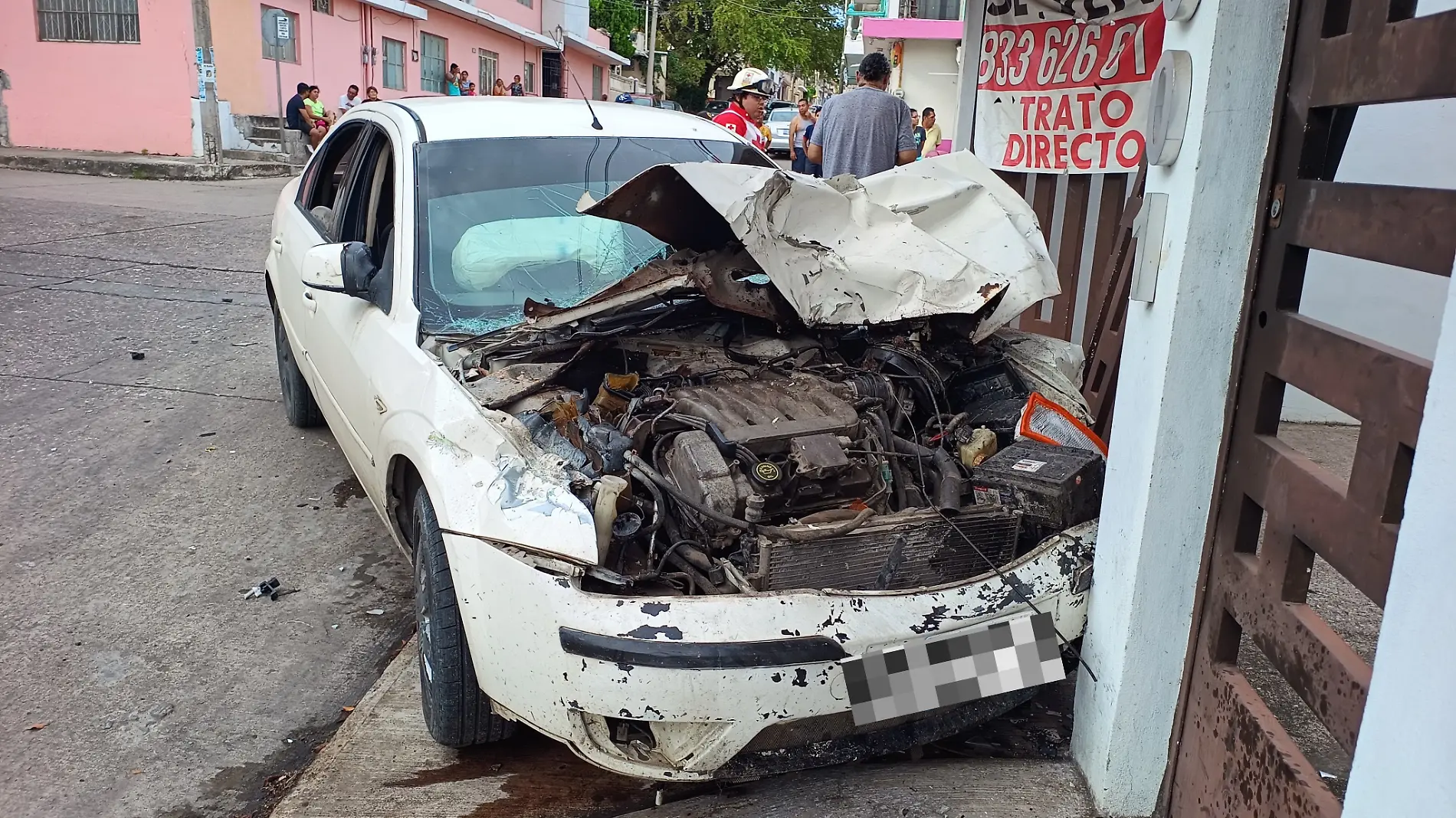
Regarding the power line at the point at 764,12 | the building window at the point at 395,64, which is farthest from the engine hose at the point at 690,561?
the power line at the point at 764,12

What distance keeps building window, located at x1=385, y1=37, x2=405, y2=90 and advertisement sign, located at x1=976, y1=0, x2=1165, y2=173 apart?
21.1m

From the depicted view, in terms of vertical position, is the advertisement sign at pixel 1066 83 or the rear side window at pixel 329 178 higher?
the advertisement sign at pixel 1066 83

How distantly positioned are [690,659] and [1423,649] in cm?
131

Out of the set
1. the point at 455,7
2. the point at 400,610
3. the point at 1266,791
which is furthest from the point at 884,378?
the point at 455,7

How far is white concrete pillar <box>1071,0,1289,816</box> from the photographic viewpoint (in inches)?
82.6

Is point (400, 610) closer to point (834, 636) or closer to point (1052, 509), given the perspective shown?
point (834, 636)

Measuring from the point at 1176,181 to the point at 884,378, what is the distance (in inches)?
44.9

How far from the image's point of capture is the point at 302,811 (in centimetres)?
246

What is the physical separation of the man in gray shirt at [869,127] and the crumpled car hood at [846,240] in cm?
290

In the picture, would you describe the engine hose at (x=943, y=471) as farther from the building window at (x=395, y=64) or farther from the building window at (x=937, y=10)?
the building window at (x=395, y=64)

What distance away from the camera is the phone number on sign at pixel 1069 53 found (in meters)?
4.50

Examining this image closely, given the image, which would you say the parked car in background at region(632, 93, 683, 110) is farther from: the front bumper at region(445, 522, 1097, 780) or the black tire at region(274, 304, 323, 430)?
the front bumper at region(445, 522, 1097, 780)

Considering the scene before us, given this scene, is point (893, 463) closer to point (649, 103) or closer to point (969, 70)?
point (969, 70)

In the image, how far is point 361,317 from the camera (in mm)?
3477
